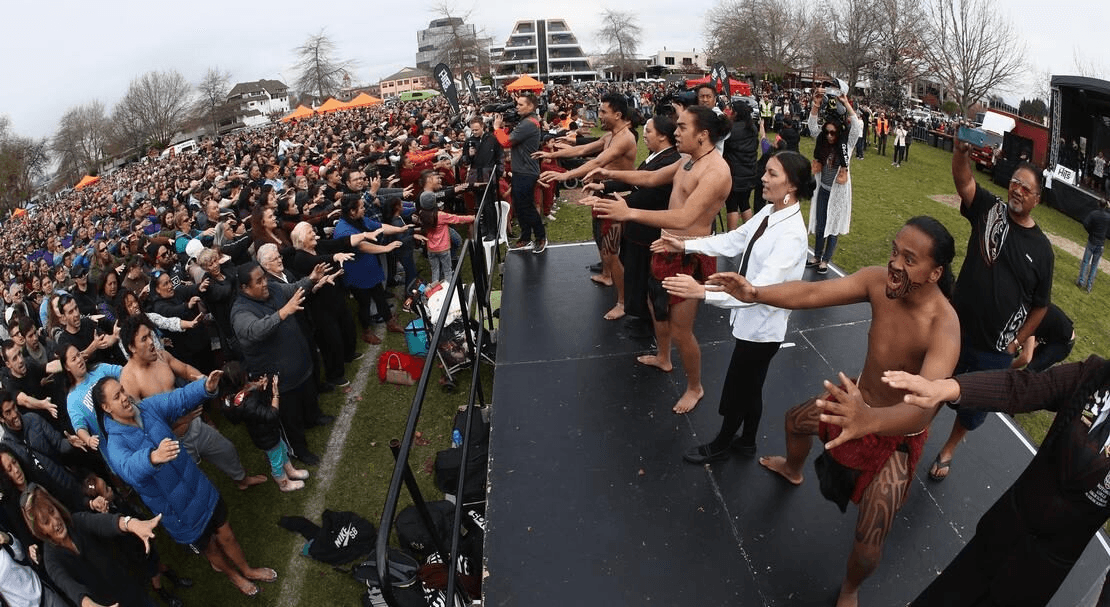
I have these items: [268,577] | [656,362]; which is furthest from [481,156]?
[268,577]

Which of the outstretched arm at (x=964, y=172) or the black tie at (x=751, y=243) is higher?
the outstretched arm at (x=964, y=172)

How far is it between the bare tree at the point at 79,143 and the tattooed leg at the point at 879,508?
82.5m

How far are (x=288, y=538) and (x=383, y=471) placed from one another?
851 mm

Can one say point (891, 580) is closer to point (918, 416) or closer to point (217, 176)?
point (918, 416)

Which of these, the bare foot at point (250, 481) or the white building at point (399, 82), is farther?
the white building at point (399, 82)

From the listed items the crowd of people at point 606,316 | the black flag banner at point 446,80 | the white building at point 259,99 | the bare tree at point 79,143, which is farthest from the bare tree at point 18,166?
the crowd of people at point 606,316

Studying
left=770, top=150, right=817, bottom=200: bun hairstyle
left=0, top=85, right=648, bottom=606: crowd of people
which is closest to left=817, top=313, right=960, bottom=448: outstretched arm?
left=770, top=150, right=817, bottom=200: bun hairstyle

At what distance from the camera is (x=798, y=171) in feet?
9.65

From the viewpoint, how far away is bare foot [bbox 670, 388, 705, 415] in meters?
3.80

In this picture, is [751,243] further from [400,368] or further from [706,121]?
[400,368]

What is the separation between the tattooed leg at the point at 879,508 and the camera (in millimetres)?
2320

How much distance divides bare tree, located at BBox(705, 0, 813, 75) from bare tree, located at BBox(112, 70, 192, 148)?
55006mm

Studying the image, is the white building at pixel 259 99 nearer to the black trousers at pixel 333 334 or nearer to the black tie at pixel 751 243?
the black trousers at pixel 333 334

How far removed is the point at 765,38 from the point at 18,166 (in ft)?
214
